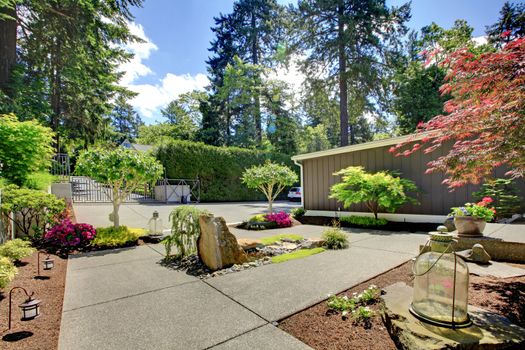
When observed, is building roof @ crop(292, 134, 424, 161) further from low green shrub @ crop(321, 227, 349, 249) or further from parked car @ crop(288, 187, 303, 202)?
parked car @ crop(288, 187, 303, 202)

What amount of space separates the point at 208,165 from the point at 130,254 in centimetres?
1157

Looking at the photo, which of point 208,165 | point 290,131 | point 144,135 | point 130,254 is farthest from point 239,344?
point 144,135

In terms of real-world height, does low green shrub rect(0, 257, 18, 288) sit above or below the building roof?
below

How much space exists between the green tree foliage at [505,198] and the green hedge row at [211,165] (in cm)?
A: 1341

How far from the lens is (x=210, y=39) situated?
2616 centimetres

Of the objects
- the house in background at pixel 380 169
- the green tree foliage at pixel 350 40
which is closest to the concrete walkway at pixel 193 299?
the house in background at pixel 380 169

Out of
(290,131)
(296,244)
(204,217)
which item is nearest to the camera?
(204,217)

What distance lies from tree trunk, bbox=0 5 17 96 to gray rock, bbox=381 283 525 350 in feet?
46.7

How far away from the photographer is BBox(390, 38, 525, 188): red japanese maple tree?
218 centimetres

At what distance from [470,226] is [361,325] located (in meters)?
3.38

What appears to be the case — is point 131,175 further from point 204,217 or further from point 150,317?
point 150,317

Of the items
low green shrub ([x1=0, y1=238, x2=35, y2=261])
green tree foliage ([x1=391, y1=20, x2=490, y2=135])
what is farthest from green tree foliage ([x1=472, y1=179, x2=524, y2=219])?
green tree foliage ([x1=391, y1=20, x2=490, y2=135])

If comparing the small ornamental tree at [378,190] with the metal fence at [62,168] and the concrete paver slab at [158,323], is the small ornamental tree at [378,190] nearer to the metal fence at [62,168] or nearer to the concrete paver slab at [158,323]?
the concrete paver slab at [158,323]

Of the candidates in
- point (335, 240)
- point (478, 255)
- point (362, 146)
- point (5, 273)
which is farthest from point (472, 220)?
point (5, 273)
